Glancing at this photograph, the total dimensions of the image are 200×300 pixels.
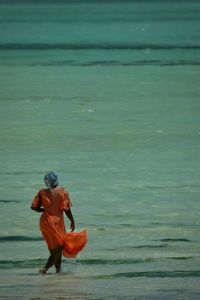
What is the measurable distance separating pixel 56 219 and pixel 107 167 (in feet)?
21.4

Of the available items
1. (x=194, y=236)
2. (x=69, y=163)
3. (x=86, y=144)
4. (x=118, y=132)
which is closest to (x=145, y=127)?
(x=118, y=132)

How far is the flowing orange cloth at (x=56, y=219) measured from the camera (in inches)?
372

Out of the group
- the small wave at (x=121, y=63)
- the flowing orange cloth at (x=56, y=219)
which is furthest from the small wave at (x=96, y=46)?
the flowing orange cloth at (x=56, y=219)

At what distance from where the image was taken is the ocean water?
31.7 feet

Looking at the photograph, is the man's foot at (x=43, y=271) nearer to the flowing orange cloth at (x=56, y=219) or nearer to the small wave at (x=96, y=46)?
the flowing orange cloth at (x=56, y=219)

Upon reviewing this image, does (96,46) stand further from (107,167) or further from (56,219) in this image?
(56,219)

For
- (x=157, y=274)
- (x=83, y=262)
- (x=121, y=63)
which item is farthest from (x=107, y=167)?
(x=121, y=63)

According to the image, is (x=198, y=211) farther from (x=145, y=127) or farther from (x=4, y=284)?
(x=145, y=127)

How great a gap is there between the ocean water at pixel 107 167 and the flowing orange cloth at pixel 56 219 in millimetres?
246

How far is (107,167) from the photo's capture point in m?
16.0

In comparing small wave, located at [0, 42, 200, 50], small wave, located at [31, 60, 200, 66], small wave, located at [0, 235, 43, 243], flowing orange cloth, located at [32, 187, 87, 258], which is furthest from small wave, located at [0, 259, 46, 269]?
small wave, located at [0, 42, 200, 50]

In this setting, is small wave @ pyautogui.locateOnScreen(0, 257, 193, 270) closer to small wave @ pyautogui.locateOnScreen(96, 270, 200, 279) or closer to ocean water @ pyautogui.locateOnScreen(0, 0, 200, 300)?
ocean water @ pyautogui.locateOnScreen(0, 0, 200, 300)

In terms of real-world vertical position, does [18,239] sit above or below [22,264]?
Result: below

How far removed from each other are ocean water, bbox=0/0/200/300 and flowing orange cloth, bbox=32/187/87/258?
0.25 meters
